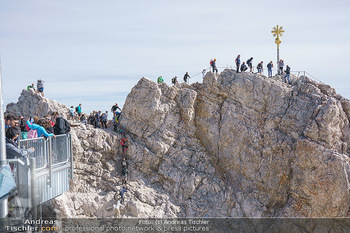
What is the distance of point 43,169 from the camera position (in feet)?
46.9

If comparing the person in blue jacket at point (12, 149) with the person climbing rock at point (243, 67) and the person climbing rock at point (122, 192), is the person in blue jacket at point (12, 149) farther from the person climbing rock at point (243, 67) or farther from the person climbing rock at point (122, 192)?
the person climbing rock at point (243, 67)

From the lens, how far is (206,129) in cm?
3356

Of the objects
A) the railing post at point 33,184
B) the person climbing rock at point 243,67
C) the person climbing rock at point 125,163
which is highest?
the person climbing rock at point 243,67

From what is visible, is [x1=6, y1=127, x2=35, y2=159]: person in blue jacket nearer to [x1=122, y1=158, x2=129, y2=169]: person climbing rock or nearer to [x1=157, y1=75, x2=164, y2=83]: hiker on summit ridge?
[x1=122, y1=158, x2=129, y2=169]: person climbing rock

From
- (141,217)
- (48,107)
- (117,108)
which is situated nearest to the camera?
(141,217)

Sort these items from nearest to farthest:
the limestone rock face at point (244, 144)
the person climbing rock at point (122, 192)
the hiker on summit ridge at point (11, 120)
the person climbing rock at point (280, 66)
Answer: the hiker on summit ridge at point (11, 120), the person climbing rock at point (122, 192), the limestone rock face at point (244, 144), the person climbing rock at point (280, 66)

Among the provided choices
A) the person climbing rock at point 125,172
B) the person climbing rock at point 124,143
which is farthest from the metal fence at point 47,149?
the person climbing rock at point 124,143

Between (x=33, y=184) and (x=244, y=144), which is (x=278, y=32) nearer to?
(x=244, y=144)

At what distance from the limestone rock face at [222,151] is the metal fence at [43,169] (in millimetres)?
11273

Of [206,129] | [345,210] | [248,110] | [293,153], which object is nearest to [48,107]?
[206,129]

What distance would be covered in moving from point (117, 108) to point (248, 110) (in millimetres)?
10674

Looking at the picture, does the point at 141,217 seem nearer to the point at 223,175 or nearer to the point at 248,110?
the point at 223,175

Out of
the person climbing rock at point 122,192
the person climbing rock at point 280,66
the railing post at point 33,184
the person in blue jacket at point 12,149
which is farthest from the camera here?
the person climbing rock at point 280,66

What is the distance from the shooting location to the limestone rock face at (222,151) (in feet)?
96.2
